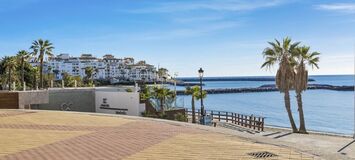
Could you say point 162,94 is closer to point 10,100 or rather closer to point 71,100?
point 71,100

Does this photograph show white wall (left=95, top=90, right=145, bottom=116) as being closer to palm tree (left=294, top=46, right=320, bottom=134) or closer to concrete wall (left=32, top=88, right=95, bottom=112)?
concrete wall (left=32, top=88, right=95, bottom=112)

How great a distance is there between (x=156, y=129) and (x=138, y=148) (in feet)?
10.8

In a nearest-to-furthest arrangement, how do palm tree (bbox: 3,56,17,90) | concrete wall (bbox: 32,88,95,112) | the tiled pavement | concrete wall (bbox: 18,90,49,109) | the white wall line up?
1. the tiled pavement
2. concrete wall (bbox: 18,90,49,109)
3. the white wall
4. concrete wall (bbox: 32,88,95,112)
5. palm tree (bbox: 3,56,17,90)

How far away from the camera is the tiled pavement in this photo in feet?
27.5

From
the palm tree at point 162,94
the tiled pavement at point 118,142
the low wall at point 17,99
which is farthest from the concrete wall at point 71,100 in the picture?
the tiled pavement at point 118,142

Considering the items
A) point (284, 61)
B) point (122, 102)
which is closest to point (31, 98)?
point (122, 102)

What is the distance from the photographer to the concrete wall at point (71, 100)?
28141mm

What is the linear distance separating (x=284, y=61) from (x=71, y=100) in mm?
17839

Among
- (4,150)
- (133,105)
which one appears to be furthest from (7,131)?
(133,105)

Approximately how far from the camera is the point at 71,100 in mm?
29047

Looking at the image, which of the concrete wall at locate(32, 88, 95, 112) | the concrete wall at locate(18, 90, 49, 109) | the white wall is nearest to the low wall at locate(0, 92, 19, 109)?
the concrete wall at locate(18, 90, 49, 109)

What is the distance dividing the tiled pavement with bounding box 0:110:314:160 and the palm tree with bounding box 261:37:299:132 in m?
23.8

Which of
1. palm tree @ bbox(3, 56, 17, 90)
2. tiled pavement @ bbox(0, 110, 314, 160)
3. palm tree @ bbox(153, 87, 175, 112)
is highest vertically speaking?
palm tree @ bbox(3, 56, 17, 90)

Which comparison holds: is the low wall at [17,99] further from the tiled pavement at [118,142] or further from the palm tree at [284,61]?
the palm tree at [284,61]
